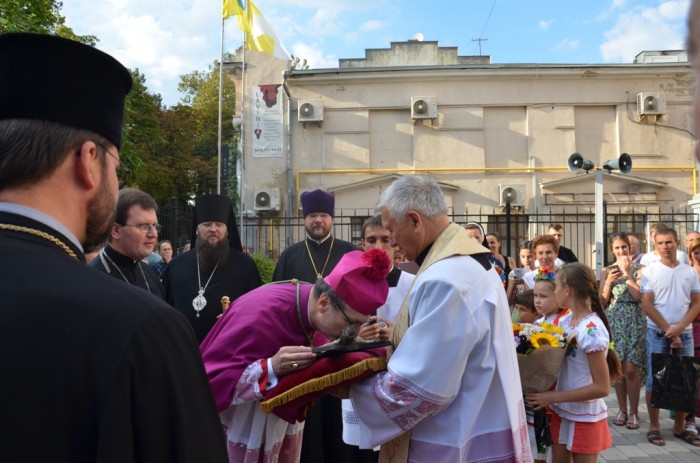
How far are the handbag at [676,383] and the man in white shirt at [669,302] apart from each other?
35 centimetres

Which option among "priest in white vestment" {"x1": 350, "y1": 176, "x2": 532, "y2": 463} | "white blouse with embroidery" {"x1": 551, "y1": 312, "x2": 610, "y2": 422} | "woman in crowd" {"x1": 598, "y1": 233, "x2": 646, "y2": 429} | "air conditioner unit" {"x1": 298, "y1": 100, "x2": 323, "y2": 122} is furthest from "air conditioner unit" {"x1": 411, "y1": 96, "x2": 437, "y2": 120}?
"priest in white vestment" {"x1": 350, "y1": 176, "x2": 532, "y2": 463}

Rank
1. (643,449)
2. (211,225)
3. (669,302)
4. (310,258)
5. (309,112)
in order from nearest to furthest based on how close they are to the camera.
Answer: (211,225), (643,449), (310,258), (669,302), (309,112)

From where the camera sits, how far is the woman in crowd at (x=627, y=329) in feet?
22.4

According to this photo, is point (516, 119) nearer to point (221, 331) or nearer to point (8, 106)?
point (221, 331)

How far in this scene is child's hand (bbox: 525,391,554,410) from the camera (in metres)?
3.68

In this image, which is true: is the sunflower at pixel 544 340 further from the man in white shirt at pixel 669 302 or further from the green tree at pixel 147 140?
the green tree at pixel 147 140

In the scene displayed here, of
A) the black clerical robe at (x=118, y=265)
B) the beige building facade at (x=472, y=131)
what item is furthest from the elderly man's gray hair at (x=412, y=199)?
the beige building facade at (x=472, y=131)

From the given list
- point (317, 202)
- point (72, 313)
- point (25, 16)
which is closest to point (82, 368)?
point (72, 313)

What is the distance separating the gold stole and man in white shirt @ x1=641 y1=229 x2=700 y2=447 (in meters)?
4.95

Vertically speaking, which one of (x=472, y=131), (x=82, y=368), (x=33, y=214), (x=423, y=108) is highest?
(x=423, y=108)

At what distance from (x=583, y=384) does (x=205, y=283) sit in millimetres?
3433

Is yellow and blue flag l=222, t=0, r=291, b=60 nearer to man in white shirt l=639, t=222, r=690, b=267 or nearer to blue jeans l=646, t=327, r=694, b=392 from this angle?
man in white shirt l=639, t=222, r=690, b=267

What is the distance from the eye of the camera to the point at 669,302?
659cm

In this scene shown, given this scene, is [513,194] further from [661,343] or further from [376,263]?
[376,263]
